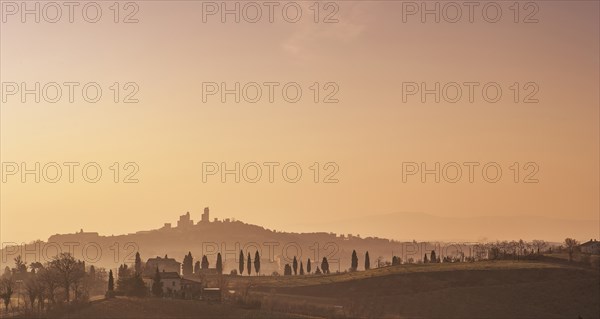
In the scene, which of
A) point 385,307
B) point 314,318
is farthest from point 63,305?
point 385,307

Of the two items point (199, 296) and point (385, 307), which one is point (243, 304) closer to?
point (199, 296)

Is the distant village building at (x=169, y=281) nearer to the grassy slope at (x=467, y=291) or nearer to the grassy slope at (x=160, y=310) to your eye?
the grassy slope at (x=467, y=291)

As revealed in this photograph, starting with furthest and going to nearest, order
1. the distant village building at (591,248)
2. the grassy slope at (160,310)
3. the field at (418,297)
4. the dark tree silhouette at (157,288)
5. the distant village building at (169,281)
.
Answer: the distant village building at (591,248)
the distant village building at (169,281)
the dark tree silhouette at (157,288)
the field at (418,297)
the grassy slope at (160,310)

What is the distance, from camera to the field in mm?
116688

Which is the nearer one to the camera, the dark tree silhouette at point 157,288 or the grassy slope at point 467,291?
the grassy slope at point 467,291

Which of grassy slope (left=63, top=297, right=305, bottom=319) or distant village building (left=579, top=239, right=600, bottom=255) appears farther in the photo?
distant village building (left=579, top=239, right=600, bottom=255)

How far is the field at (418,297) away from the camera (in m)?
117

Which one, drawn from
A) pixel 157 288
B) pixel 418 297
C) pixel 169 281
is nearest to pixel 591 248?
pixel 418 297

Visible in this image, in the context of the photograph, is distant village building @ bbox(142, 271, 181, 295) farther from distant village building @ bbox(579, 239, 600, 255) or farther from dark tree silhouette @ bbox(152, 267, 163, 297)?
distant village building @ bbox(579, 239, 600, 255)

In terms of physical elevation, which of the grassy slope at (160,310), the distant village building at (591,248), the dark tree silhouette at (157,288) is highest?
the distant village building at (591,248)

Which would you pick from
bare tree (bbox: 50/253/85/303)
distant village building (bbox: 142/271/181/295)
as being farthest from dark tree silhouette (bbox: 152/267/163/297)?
bare tree (bbox: 50/253/85/303)

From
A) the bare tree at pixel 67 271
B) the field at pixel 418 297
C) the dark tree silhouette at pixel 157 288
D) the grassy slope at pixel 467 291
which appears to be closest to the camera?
the field at pixel 418 297

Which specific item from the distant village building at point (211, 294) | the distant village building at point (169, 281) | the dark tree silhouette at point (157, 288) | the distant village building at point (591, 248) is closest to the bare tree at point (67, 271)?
the distant village building at point (169, 281)

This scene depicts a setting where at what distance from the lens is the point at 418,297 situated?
139 metres
